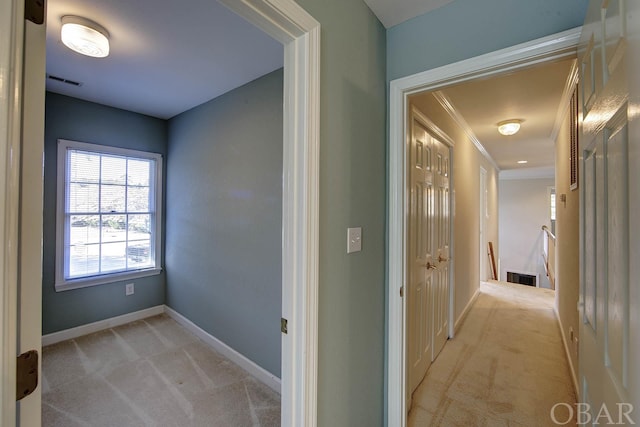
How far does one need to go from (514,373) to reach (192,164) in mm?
3706

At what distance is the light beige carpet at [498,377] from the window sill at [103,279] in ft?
10.5

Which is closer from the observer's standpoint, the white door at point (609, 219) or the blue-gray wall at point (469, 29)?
the white door at point (609, 219)

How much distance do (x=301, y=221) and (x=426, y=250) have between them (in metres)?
1.55

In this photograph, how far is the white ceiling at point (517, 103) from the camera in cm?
214

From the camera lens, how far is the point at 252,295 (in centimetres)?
237

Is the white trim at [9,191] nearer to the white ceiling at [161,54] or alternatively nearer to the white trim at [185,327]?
the white ceiling at [161,54]

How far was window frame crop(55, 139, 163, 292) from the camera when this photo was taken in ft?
9.05

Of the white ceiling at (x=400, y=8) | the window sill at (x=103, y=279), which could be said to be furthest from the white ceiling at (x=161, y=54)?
the window sill at (x=103, y=279)

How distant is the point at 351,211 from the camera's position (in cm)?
131

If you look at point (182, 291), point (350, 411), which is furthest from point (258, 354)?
point (182, 291)

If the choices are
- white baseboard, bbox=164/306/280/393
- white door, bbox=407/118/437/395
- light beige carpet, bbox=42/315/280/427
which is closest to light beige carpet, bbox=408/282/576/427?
white door, bbox=407/118/437/395

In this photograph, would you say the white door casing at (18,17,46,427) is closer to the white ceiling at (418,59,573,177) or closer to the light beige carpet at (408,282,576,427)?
the white ceiling at (418,59,573,177)

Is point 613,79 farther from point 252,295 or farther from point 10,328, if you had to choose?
point 252,295

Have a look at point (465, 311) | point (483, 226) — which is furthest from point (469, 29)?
point (483, 226)
